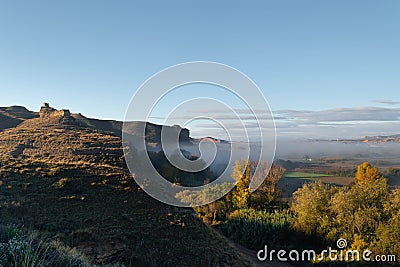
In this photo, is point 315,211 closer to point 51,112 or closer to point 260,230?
point 260,230

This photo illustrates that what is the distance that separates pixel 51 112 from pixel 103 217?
30.9 m

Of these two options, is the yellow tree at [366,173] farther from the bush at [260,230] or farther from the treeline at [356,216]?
the bush at [260,230]

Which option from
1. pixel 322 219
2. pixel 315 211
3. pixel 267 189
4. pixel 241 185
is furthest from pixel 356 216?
pixel 267 189

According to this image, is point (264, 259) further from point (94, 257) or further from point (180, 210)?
point (94, 257)

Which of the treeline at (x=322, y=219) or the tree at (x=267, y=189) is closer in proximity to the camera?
the treeline at (x=322, y=219)

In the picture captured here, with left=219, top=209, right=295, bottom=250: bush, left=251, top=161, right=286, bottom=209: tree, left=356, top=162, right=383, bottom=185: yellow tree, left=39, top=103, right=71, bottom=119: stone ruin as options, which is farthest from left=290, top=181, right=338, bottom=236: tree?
left=39, top=103, right=71, bottom=119: stone ruin

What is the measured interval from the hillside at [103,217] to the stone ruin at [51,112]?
17.9 metres

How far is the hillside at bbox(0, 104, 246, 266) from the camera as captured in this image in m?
10.2

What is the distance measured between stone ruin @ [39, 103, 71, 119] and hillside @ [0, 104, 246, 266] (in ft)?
58.7

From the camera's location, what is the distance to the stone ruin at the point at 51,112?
3513 cm

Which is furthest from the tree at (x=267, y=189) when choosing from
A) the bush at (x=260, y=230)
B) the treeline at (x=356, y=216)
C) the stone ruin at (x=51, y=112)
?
the stone ruin at (x=51, y=112)

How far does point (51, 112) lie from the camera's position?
1483 inches

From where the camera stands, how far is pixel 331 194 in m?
16.3

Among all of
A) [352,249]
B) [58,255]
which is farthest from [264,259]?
[58,255]
